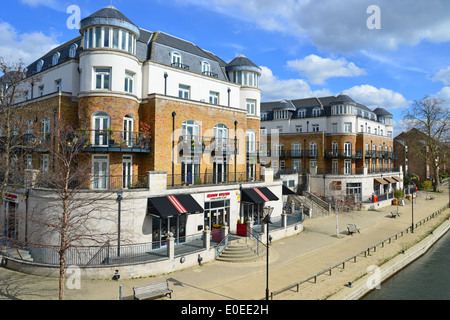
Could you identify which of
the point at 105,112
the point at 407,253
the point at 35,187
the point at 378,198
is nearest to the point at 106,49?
the point at 105,112

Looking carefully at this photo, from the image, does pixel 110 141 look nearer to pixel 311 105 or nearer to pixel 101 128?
pixel 101 128

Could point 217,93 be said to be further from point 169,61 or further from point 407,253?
point 407,253

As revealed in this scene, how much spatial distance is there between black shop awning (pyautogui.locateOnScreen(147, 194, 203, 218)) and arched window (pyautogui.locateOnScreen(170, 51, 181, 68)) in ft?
35.6

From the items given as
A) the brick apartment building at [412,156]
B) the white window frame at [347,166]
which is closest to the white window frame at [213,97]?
the white window frame at [347,166]

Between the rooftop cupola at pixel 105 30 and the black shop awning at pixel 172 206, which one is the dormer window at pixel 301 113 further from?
the rooftop cupola at pixel 105 30

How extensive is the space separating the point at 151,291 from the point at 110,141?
9.83 m

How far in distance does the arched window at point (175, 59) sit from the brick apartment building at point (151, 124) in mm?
117

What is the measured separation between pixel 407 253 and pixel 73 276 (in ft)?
66.6

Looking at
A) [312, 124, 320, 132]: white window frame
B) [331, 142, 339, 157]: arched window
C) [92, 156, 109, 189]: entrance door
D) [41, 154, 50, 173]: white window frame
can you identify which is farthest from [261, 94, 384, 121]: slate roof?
[41, 154, 50, 173]: white window frame

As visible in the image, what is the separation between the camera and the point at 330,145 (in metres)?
43.1

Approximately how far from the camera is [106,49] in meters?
18.6
